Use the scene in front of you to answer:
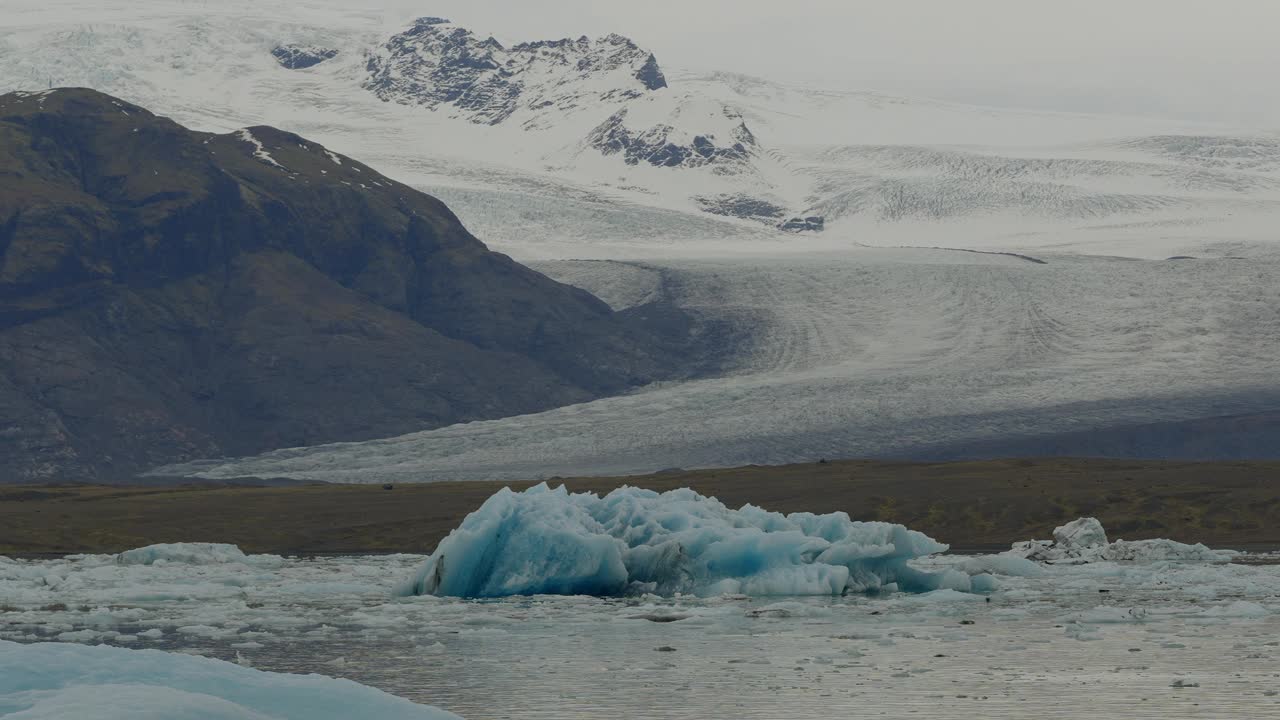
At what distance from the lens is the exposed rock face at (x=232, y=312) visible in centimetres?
10712

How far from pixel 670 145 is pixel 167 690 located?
17878cm

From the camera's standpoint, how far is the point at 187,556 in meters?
43.6

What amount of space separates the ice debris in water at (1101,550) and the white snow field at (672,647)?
2390mm

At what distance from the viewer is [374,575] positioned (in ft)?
128

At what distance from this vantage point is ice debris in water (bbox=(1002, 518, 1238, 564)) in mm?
40219

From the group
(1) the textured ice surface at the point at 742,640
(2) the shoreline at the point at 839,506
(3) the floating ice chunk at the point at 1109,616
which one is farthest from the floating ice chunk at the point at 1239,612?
(2) the shoreline at the point at 839,506

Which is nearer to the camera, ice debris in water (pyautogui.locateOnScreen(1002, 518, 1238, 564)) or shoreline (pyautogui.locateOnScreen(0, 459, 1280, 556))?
ice debris in water (pyautogui.locateOnScreen(1002, 518, 1238, 564))

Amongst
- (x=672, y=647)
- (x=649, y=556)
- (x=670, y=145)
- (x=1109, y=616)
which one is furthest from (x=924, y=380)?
(x=670, y=145)

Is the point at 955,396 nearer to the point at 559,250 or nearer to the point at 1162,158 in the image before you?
the point at 559,250

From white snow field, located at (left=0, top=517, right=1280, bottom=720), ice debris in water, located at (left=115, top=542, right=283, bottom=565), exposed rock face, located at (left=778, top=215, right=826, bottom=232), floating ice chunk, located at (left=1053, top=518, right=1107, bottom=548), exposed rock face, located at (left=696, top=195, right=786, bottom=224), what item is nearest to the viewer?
white snow field, located at (left=0, top=517, right=1280, bottom=720)

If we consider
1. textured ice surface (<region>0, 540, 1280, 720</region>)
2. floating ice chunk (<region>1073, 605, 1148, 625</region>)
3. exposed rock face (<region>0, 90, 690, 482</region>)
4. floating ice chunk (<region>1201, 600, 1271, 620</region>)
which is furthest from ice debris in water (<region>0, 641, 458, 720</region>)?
exposed rock face (<region>0, 90, 690, 482</region>)

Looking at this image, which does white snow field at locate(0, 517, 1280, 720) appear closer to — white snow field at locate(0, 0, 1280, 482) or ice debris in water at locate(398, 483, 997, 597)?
ice debris in water at locate(398, 483, 997, 597)

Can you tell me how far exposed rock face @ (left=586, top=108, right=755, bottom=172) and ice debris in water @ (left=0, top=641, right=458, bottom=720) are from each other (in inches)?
6612

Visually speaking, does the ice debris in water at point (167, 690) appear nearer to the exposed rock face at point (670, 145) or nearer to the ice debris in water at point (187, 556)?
the ice debris in water at point (187, 556)
